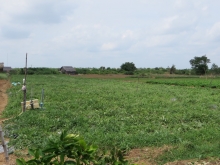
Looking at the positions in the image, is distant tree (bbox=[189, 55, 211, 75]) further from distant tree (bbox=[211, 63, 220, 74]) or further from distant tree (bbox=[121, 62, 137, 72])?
distant tree (bbox=[121, 62, 137, 72])

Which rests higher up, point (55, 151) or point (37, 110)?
point (55, 151)

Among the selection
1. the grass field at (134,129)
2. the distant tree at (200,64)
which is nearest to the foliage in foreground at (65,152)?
the grass field at (134,129)

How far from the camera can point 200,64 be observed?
57.2 m

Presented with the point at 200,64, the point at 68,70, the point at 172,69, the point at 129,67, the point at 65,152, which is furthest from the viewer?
the point at 129,67

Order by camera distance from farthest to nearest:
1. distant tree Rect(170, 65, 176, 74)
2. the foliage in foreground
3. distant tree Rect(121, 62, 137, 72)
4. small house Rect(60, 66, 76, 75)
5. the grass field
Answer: distant tree Rect(121, 62, 137, 72), small house Rect(60, 66, 76, 75), distant tree Rect(170, 65, 176, 74), the grass field, the foliage in foreground

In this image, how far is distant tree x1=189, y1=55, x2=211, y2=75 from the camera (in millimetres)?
56688

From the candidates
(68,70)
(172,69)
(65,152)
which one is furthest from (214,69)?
(65,152)

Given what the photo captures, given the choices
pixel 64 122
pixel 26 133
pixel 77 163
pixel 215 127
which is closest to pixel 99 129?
pixel 64 122

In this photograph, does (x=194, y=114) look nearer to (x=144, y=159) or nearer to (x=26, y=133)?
(x=144, y=159)

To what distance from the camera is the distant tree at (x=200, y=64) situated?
56688 millimetres

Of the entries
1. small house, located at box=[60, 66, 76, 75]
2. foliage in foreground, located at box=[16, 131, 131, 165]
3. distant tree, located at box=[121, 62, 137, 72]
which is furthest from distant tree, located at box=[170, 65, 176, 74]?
foliage in foreground, located at box=[16, 131, 131, 165]

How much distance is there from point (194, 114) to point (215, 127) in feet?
5.98

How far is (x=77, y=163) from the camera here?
165cm

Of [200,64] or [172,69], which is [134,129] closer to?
[200,64]
